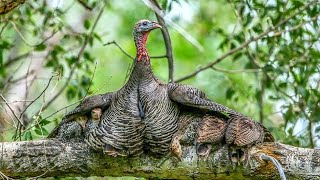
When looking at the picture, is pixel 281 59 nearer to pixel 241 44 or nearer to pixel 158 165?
pixel 241 44

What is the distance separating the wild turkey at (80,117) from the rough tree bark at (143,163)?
0.11 m

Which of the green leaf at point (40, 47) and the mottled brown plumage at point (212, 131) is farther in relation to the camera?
the green leaf at point (40, 47)

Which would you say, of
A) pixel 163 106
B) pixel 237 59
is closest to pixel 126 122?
pixel 163 106

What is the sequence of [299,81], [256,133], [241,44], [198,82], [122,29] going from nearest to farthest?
1. [256,133]
2. [299,81]
3. [241,44]
4. [198,82]
5. [122,29]

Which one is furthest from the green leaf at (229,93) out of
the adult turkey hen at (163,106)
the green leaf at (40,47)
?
the adult turkey hen at (163,106)

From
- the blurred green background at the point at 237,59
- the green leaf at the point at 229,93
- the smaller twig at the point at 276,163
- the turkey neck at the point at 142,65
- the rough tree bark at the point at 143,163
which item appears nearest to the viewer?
the smaller twig at the point at 276,163

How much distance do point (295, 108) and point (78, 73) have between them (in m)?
2.01

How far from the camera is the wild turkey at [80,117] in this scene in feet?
17.2

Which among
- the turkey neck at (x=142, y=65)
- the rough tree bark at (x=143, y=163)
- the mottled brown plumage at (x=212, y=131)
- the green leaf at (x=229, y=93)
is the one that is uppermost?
the green leaf at (x=229, y=93)

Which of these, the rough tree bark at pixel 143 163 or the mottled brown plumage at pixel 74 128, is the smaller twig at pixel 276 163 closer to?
the rough tree bark at pixel 143 163

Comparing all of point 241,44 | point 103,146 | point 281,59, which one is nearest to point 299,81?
point 281,59

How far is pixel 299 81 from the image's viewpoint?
6.74 meters

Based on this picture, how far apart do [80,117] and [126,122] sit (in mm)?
382

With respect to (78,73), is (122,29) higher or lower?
higher
